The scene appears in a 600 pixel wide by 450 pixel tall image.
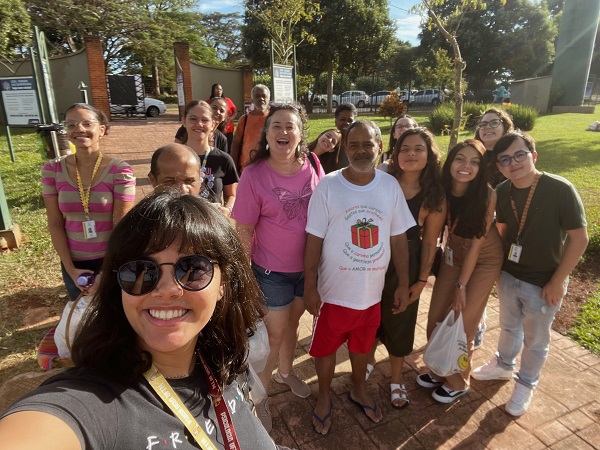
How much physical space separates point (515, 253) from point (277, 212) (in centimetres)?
158

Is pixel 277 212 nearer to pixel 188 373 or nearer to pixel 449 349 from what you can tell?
pixel 188 373

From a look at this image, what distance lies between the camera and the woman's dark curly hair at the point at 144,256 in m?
1.06

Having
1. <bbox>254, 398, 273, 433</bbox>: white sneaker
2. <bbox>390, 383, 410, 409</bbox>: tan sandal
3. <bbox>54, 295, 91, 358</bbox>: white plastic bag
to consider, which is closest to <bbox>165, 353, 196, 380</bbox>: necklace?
<bbox>54, 295, 91, 358</bbox>: white plastic bag

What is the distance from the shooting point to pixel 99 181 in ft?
8.08

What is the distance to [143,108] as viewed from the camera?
1992 centimetres

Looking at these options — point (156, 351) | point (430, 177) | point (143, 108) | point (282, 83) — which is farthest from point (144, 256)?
point (143, 108)

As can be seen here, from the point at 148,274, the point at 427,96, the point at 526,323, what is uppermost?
the point at 427,96

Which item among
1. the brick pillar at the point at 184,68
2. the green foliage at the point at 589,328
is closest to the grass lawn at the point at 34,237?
the green foliage at the point at 589,328

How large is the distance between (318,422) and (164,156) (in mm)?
1867

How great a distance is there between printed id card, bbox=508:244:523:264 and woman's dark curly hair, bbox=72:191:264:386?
2039mm

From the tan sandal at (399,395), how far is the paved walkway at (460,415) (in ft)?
0.14

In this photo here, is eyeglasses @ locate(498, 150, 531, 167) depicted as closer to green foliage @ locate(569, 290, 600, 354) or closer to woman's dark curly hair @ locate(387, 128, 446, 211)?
woman's dark curly hair @ locate(387, 128, 446, 211)

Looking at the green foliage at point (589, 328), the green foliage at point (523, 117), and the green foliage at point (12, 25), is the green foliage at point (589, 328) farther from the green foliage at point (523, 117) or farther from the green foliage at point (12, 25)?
the green foliage at point (12, 25)

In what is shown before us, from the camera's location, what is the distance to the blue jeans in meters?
2.56
